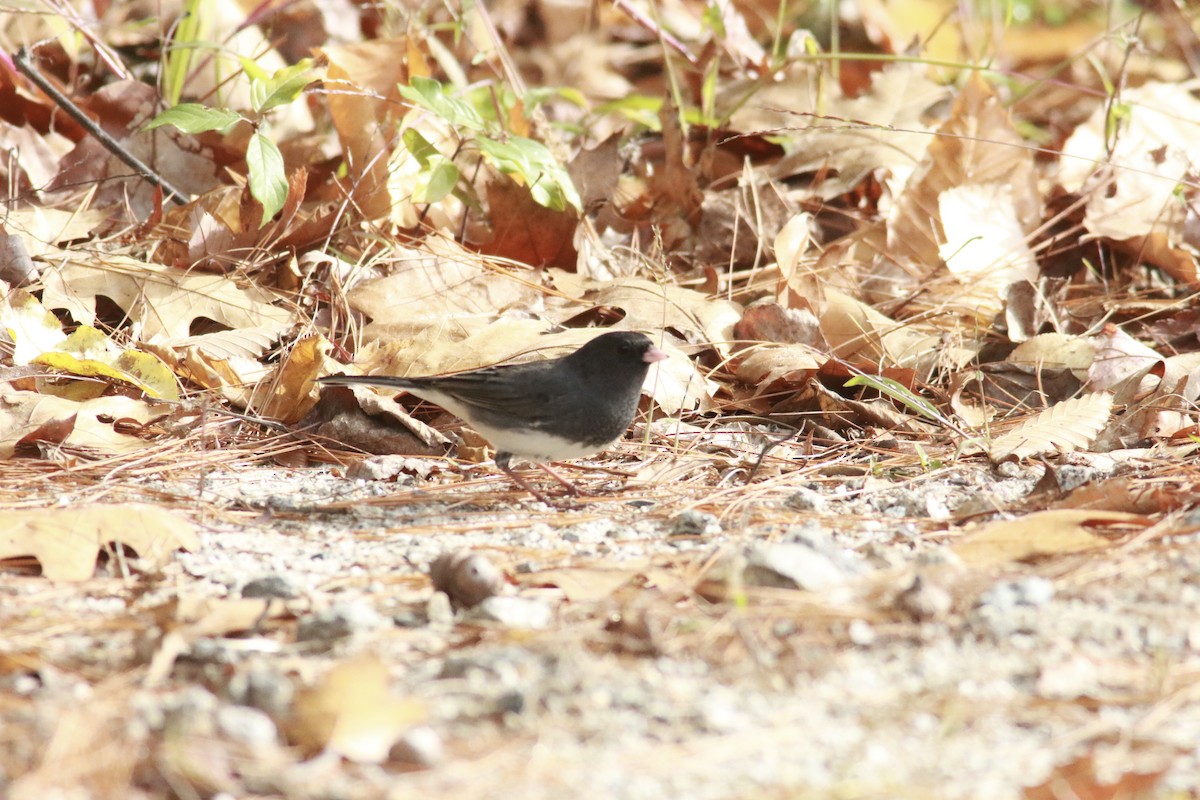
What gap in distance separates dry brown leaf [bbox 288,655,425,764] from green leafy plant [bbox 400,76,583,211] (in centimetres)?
210

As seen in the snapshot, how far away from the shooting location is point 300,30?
5695 mm

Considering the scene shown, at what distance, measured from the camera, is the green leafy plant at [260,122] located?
323 centimetres

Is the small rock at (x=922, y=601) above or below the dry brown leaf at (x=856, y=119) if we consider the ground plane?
below

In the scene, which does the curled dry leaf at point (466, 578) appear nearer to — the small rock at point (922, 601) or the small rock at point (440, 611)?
the small rock at point (440, 611)

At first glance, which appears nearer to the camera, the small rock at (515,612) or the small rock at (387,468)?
the small rock at (515,612)

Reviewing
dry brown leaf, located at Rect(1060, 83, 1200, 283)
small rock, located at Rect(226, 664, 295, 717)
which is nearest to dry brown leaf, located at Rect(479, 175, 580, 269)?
dry brown leaf, located at Rect(1060, 83, 1200, 283)

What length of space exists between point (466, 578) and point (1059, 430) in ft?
5.63

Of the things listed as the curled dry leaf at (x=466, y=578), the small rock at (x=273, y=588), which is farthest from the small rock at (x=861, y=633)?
the small rock at (x=273, y=588)

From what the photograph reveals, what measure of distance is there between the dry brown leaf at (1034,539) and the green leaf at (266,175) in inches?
79.9

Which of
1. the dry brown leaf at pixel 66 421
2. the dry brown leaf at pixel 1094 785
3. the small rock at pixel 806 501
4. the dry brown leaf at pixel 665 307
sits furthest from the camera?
the dry brown leaf at pixel 665 307

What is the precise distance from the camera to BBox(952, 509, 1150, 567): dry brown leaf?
7.10 ft

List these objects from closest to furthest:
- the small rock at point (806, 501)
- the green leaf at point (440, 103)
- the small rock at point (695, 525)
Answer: the small rock at point (695, 525), the small rock at point (806, 501), the green leaf at point (440, 103)

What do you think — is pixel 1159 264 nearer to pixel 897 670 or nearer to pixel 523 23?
pixel 897 670

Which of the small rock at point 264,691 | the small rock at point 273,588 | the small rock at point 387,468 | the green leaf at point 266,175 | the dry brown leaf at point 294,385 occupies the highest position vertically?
the green leaf at point 266,175
